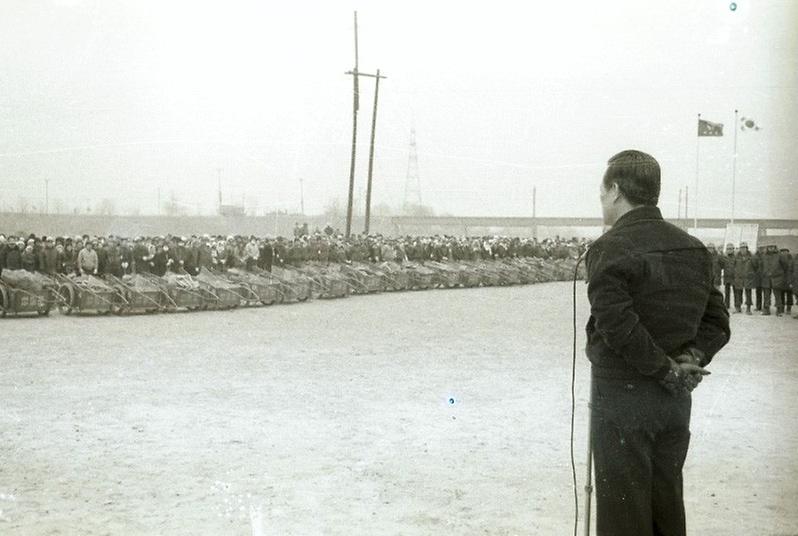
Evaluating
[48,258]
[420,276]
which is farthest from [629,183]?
[420,276]

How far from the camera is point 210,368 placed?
9297 millimetres

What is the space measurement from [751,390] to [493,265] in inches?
744

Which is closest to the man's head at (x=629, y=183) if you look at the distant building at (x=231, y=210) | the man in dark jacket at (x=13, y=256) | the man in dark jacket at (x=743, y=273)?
the man in dark jacket at (x=743, y=273)

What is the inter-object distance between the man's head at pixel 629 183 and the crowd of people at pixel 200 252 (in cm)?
1581

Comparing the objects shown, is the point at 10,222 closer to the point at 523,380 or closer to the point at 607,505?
the point at 523,380

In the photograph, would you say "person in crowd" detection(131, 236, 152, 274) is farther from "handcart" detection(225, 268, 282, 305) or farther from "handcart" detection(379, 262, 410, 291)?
"handcart" detection(379, 262, 410, 291)

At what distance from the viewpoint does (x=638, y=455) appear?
2777mm

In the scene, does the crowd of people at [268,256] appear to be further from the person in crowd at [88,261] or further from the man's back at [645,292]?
the man's back at [645,292]

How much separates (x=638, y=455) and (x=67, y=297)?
14.8 meters

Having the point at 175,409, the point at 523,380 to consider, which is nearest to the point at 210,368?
the point at 175,409

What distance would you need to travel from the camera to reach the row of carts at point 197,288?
15.2m

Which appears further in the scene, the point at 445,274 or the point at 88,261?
the point at 445,274

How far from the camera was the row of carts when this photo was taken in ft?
49.9

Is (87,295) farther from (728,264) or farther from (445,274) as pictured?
(728,264)
